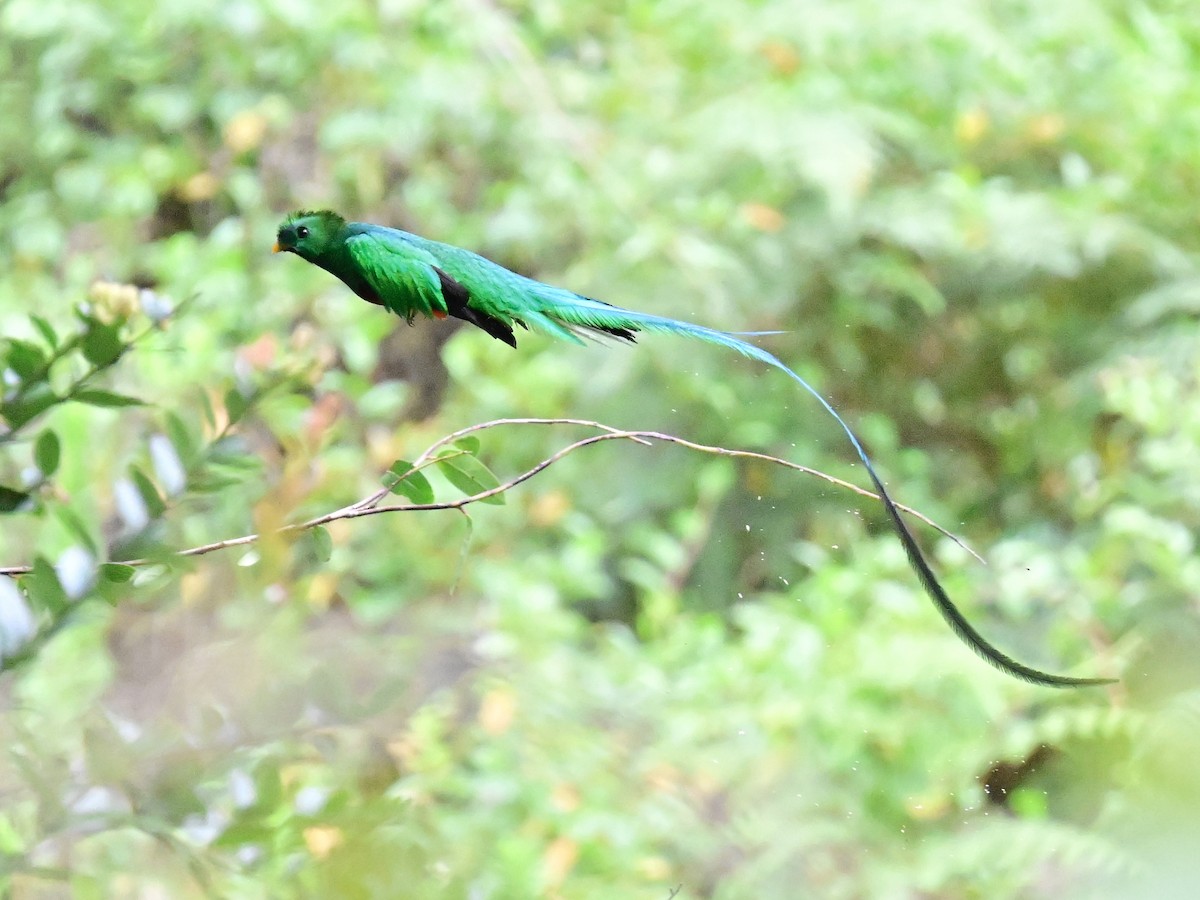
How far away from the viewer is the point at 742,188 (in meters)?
1.99

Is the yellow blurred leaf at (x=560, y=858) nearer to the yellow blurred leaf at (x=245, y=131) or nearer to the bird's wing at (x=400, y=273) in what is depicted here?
the bird's wing at (x=400, y=273)

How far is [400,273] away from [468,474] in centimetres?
11

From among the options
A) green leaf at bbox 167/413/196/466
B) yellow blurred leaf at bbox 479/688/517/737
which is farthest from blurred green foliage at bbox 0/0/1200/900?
green leaf at bbox 167/413/196/466

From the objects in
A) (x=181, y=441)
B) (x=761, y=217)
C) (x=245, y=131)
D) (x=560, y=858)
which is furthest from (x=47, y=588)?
(x=245, y=131)

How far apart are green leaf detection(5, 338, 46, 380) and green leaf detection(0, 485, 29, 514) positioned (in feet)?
0.18

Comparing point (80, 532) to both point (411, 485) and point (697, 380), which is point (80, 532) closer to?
point (411, 485)

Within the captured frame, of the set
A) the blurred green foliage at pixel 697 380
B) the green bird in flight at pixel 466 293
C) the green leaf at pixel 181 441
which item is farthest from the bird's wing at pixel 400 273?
the blurred green foliage at pixel 697 380

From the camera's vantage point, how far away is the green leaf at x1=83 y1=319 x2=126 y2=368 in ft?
1.93

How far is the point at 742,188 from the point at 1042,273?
0.44 metres

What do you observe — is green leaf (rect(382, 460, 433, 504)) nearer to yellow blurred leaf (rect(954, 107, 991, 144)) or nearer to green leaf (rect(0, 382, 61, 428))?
green leaf (rect(0, 382, 61, 428))

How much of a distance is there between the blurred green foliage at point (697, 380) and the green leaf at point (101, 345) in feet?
2.01

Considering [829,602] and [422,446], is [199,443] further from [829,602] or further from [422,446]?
[422,446]

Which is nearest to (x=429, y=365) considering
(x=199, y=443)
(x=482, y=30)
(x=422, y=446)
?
(x=422, y=446)

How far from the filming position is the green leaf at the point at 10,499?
552 mm
